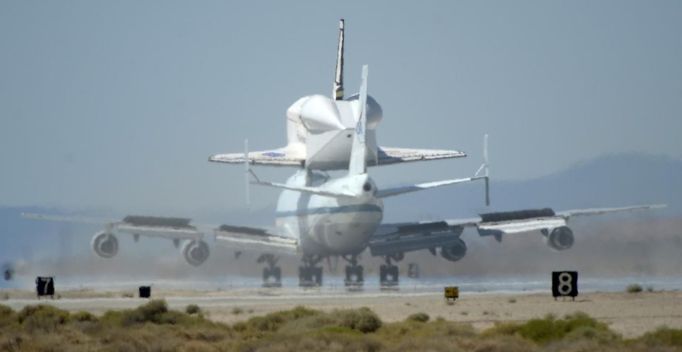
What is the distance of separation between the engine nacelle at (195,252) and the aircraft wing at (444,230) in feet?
36.7

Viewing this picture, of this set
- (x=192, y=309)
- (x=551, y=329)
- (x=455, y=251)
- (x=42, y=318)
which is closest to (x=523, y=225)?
(x=455, y=251)

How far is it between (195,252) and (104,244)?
6118 millimetres

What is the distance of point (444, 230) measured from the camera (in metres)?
120

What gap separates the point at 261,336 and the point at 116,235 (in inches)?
2633

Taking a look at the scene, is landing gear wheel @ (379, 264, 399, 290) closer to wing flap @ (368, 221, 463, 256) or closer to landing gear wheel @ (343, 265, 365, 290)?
landing gear wheel @ (343, 265, 365, 290)

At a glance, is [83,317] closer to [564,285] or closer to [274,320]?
[274,320]

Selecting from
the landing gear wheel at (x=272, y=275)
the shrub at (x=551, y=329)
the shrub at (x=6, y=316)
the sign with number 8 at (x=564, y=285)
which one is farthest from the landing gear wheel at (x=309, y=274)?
the shrub at (x=551, y=329)

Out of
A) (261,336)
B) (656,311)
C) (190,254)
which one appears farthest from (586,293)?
(190,254)

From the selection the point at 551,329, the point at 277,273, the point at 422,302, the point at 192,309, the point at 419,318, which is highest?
the point at 277,273

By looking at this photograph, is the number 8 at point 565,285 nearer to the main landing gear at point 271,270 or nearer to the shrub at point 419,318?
the shrub at point 419,318

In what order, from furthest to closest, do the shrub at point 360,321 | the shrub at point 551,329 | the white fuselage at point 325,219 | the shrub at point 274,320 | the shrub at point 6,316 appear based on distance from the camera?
the white fuselage at point 325,219 → the shrub at point 6,316 → the shrub at point 274,320 → the shrub at point 360,321 → the shrub at point 551,329

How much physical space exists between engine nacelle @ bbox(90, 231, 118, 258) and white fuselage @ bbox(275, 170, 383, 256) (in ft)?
40.9

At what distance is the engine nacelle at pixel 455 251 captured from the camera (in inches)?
4727

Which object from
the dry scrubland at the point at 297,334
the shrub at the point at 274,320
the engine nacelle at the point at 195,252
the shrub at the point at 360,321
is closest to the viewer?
the dry scrubland at the point at 297,334
